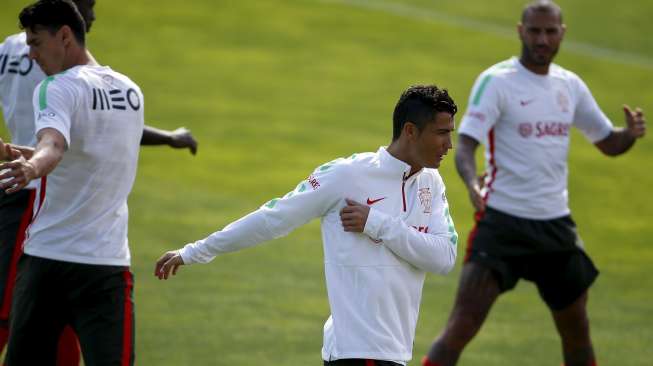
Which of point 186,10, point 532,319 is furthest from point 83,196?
point 186,10

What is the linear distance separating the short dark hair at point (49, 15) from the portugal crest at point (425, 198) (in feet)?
7.04

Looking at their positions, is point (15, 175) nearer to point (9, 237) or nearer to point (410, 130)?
point (410, 130)

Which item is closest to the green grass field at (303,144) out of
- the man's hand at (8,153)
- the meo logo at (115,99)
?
the meo logo at (115,99)

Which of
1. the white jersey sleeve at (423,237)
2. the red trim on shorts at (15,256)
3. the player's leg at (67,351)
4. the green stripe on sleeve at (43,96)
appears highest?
the green stripe on sleeve at (43,96)

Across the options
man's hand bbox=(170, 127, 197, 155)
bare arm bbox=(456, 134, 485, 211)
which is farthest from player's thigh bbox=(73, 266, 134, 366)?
bare arm bbox=(456, 134, 485, 211)

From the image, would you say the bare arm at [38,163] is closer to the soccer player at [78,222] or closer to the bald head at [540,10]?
the soccer player at [78,222]

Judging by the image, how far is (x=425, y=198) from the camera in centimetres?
618

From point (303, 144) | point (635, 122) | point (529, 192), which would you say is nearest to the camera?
point (529, 192)

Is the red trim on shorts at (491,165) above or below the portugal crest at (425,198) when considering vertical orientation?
below

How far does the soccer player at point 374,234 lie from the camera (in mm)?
5984

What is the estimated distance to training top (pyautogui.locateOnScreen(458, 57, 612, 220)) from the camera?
898cm

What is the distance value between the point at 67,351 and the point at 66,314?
62 cm

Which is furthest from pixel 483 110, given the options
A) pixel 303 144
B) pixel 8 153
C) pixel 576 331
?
pixel 303 144

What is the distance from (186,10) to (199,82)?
4331 mm
